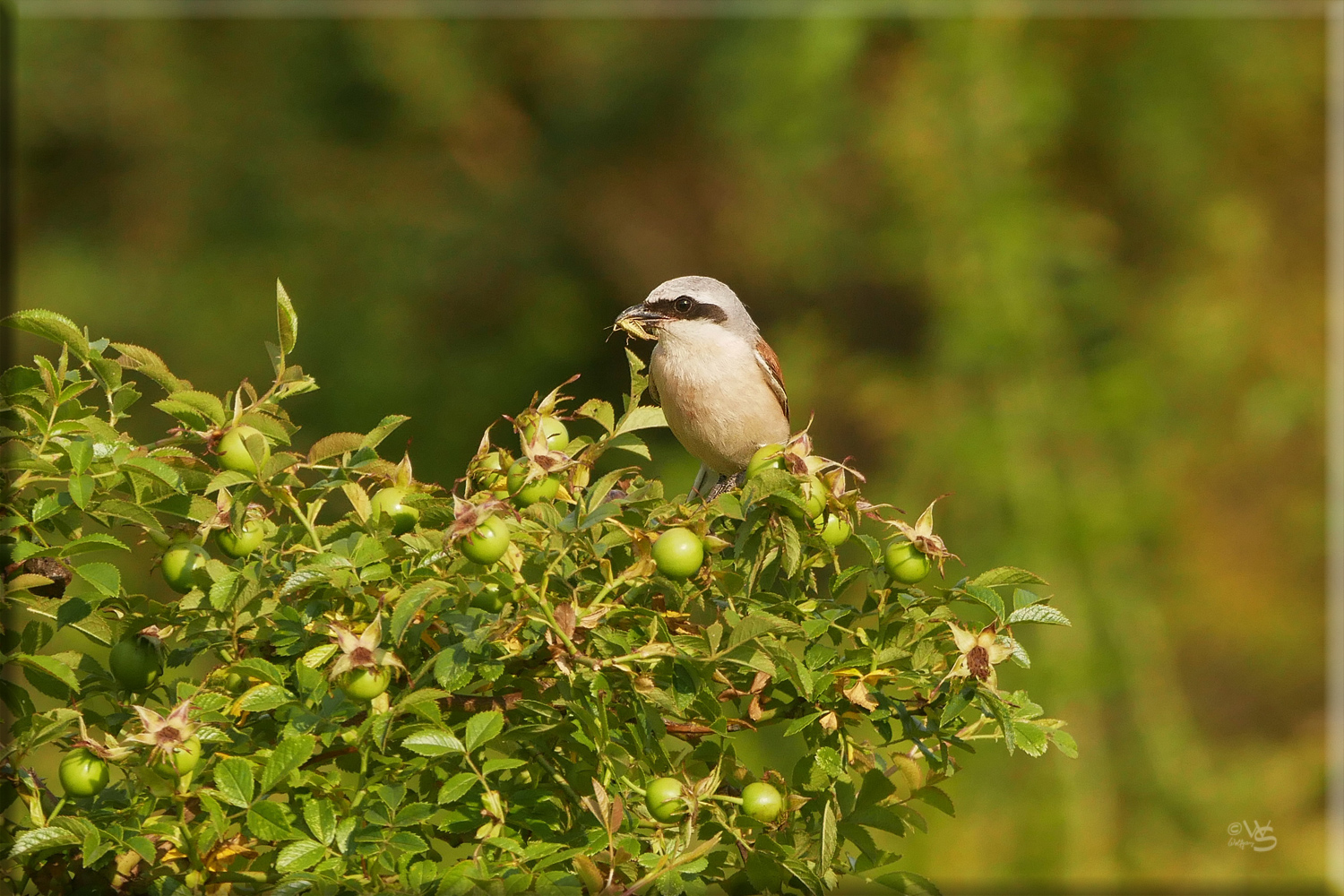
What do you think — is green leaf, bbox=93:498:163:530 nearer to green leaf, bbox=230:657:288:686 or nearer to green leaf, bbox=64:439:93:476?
green leaf, bbox=64:439:93:476

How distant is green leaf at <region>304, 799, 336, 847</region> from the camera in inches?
54.1

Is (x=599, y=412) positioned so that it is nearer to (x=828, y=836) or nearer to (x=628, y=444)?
(x=628, y=444)

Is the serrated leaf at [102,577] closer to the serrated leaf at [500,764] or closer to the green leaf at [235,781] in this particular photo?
the green leaf at [235,781]

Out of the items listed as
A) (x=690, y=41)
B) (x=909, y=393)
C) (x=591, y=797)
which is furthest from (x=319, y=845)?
(x=690, y=41)


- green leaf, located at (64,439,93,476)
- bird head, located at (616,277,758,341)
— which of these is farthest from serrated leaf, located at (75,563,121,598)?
bird head, located at (616,277,758,341)

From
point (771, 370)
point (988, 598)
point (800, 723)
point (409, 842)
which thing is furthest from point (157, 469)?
point (771, 370)

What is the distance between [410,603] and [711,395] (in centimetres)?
209

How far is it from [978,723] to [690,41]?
7152 millimetres

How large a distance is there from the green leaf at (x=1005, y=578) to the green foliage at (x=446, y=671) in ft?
0.07

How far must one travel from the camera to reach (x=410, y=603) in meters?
1.34

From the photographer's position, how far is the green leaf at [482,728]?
139 cm

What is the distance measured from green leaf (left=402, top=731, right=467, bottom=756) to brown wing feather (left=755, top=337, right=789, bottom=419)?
7.63 ft
